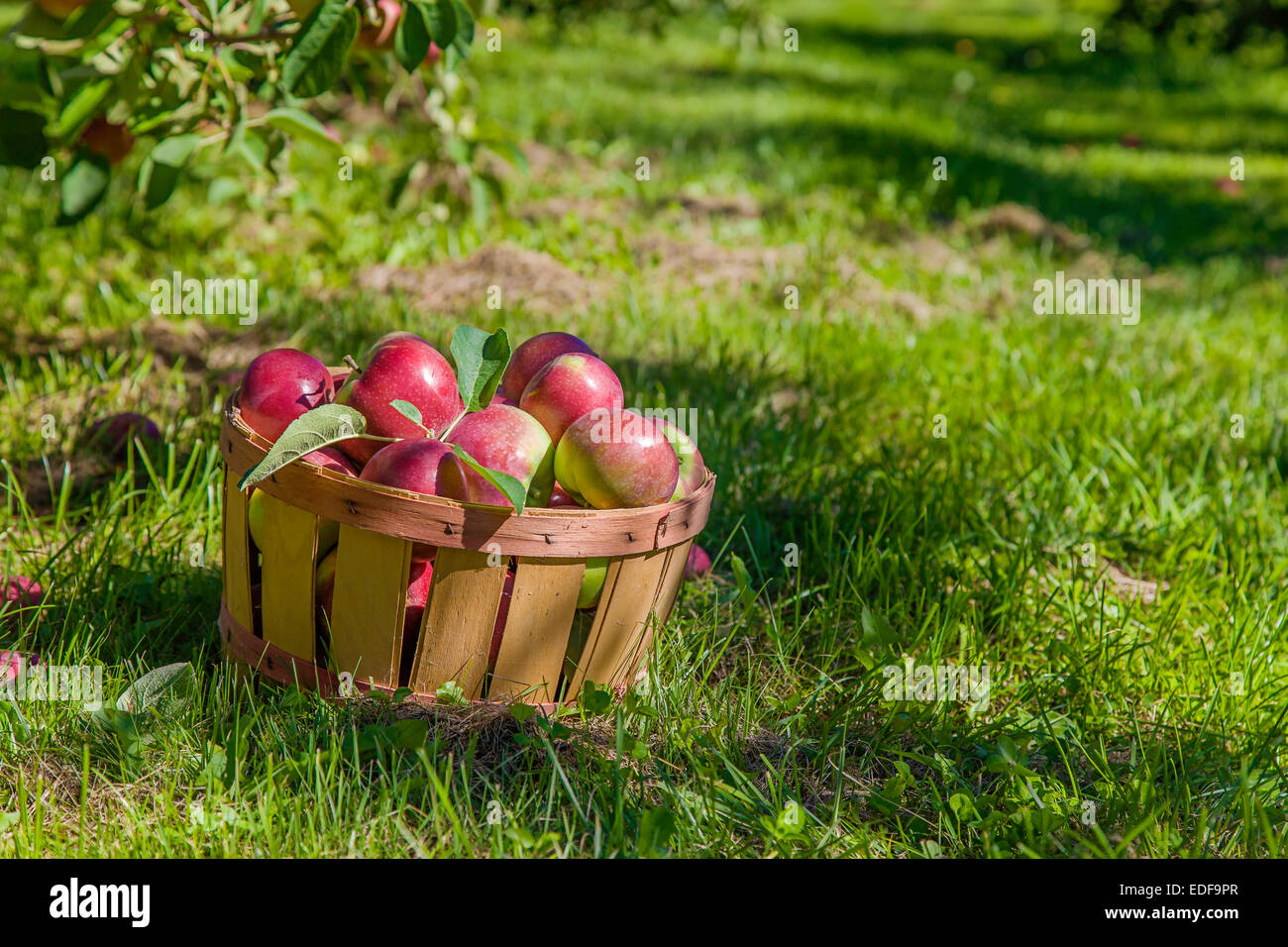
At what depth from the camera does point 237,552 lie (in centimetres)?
190

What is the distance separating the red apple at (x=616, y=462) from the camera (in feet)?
5.74

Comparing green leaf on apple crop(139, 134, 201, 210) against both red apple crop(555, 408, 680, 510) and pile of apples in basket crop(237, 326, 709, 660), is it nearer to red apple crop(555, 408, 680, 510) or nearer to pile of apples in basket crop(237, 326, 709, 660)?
pile of apples in basket crop(237, 326, 709, 660)

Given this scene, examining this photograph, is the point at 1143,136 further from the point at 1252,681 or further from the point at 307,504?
the point at 307,504

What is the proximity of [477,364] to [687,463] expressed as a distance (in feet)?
1.35

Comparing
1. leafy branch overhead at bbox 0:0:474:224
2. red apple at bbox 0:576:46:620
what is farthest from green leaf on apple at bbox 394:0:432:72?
red apple at bbox 0:576:46:620

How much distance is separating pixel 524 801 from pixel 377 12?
2030 mm

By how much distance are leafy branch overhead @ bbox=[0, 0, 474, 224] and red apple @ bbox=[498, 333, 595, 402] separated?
718 millimetres

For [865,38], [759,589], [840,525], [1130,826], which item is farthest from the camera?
[865,38]

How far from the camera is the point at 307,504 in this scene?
1.73 metres

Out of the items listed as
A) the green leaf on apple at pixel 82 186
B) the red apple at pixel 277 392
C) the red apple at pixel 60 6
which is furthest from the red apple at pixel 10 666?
the red apple at pixel 60 6

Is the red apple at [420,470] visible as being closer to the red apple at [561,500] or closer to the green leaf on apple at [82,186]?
the red apple at [561,500]

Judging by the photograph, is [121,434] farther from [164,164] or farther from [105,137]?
[105,137]

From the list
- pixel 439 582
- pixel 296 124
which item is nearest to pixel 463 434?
pixel 439 582
